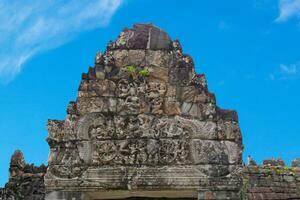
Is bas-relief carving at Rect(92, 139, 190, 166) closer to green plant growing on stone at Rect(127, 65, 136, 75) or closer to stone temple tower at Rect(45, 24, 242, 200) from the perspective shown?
stone temple tower at Rect(45, 24, 242, 200)

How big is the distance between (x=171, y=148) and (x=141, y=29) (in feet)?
8.41

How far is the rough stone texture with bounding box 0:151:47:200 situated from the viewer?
12117 millimetres

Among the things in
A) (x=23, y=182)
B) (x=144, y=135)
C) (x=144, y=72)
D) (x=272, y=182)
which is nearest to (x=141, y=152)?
(x=144, y=135)

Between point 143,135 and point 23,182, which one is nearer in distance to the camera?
point 143,135

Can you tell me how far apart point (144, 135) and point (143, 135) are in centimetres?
2

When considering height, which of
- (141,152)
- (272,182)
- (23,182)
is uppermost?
(272,182)

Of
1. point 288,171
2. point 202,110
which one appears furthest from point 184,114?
point 288,171

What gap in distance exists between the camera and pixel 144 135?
29.6 feet

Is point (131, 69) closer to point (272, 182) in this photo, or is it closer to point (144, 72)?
point (144, 72)

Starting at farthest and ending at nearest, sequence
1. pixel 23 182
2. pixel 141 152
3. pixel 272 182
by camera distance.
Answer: pixel 272 182, pixel 23 182, pixel 141 152

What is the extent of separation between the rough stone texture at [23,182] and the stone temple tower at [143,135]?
3436mm

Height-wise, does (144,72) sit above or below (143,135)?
above

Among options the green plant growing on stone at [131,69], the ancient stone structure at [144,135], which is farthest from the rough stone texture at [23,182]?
the green plant growing on stone at [131,69]

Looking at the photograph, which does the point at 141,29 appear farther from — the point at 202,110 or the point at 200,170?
the point at 200,170
